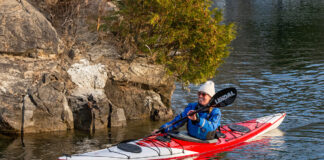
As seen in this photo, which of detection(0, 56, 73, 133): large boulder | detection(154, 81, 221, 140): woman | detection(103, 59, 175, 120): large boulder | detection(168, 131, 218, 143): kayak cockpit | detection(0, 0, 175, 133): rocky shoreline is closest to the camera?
detection(154, 81, 221, 140): woman

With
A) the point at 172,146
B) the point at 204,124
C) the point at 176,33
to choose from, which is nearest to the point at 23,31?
the point at 176,33

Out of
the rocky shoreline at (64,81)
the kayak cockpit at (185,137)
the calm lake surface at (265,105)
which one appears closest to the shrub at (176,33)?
the rocky shoreline at (64,81)

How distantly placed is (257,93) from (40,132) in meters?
7.08

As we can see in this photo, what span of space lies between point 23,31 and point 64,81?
5.26 ft

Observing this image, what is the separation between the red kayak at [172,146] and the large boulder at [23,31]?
4.19m

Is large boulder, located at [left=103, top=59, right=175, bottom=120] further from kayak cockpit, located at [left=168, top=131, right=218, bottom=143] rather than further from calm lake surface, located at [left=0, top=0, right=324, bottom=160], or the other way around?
kayak cockpit, located at [left=168, top=131, right=218, bottom=143]

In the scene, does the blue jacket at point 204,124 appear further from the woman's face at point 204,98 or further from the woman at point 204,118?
the woman's face at point 204,98

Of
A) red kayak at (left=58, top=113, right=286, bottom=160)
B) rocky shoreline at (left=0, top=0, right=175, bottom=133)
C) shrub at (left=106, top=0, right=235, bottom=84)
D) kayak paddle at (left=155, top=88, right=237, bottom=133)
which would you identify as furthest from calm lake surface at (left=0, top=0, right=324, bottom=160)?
shrub at (left=106, top=0, right=235, bottom=84)

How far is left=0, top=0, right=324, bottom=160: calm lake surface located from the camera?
29.5 feet

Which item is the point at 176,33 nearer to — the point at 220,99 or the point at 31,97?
the point at 220,99

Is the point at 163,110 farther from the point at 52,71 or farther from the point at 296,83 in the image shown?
the point at 296,83

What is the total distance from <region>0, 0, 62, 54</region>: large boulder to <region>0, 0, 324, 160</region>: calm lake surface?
227 cm

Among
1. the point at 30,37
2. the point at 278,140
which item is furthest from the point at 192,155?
the point at 30,37

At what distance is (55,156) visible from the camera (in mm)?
8586
